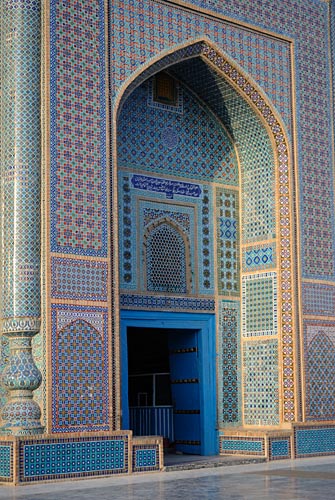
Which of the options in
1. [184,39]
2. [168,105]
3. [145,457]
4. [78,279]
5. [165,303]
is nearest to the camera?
[78,279]

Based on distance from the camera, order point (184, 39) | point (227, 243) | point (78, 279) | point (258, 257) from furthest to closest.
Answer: point (227, 243), point (258, 257), point (184, 39), point (78, 279)

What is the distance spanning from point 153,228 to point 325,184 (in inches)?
77.1

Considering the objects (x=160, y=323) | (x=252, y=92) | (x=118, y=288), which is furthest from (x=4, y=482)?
(x=252, y=92)

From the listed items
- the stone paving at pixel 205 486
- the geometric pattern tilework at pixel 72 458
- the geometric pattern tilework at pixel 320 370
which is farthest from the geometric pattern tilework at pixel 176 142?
the stone paving at pixel 205 486

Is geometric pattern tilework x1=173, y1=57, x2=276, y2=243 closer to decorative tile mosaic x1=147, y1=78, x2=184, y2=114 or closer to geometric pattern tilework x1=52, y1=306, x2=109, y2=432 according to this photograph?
decorative tile mosaic x1=147, y1=78, x2=184, y2=114

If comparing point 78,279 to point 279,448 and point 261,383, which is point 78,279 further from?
point 279,448

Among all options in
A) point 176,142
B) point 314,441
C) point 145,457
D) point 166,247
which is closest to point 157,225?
point 166,247

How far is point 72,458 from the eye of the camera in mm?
7605

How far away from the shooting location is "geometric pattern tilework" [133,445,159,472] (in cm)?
803

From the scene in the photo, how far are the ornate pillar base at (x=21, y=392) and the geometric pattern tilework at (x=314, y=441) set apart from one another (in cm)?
288

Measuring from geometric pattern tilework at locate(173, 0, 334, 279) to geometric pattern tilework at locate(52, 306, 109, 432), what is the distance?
8.49 feet

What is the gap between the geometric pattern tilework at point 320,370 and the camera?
9.50 metres

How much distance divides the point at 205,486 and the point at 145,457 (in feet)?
3.66

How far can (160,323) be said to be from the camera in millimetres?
9305
